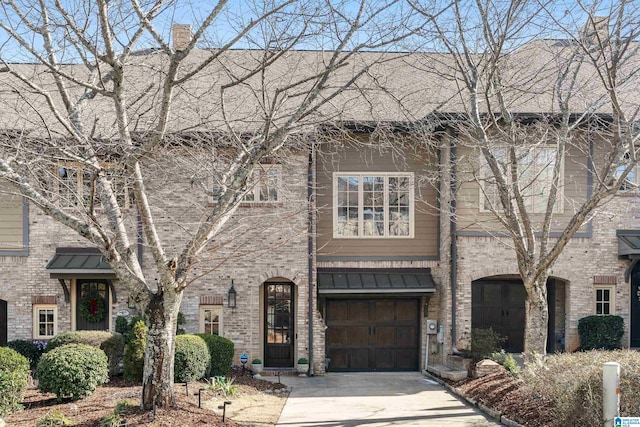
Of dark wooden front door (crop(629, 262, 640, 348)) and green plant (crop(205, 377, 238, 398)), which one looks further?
dark wooden front door (crop(629, 262, 640, 348))

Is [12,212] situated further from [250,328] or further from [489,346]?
[489,346]

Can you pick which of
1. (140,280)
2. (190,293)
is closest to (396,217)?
(190,293)

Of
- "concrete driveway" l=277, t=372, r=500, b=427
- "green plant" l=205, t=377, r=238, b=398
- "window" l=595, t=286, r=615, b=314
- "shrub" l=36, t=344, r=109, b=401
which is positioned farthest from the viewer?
"window" l=595, t=286, r=615, b=314

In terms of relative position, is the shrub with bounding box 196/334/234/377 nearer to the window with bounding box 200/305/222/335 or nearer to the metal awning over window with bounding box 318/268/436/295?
the window with bounding box 200/305/222/335

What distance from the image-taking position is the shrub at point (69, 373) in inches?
411

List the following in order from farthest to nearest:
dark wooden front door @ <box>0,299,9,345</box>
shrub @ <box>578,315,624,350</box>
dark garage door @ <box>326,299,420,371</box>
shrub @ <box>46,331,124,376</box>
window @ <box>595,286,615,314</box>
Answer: dark garage door @ <box>326,299,420,371</box>, dark wooden front door @ <box>0,299,9,345</box>, window @ <box>595,286,615,314</box>, shrub @ <box>578,315,624,350</box>, shrub @ <box>46,331,124,376</box>

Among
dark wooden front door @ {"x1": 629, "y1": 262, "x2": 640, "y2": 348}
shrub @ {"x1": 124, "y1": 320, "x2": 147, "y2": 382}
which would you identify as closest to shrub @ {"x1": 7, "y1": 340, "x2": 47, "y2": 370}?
shrub @ {"x1": 124, "y1": 320, "x2": 147, "y2": 382}

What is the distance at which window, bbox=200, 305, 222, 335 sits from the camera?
49.4 feet

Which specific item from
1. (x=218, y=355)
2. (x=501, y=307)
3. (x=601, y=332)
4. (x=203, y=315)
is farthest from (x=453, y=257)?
(x=203, y=315)

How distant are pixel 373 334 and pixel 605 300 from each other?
5730mm

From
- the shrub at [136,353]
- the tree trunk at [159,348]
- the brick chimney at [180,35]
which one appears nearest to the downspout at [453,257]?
the shrub at [136,353]

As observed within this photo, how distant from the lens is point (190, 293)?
15.0 metres

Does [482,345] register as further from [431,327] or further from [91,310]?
[91,310]

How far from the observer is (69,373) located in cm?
1045
